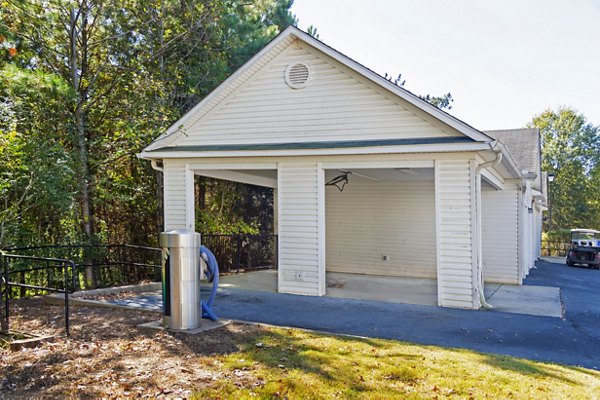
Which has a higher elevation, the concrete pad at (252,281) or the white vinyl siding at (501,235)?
the white vinyl siding at (501,235)

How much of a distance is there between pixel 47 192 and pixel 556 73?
71.9ft

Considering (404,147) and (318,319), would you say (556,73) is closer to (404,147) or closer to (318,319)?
(404,147)

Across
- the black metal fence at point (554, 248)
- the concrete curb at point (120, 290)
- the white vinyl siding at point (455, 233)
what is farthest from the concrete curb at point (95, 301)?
the black metal fence at point (554, 248)

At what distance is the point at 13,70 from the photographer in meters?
7.18

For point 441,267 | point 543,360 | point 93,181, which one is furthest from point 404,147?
point 93,181

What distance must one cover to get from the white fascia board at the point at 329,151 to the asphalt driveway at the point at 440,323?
275 cm

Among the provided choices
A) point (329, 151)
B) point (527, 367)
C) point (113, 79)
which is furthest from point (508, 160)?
point (113, 79)

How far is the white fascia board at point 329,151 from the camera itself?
7984 millimetres

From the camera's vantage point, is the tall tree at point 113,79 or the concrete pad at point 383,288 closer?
the concrete pad at point 383,288

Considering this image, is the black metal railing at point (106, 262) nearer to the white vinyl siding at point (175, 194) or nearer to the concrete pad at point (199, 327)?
the white vinyl siding at point (175, 194)

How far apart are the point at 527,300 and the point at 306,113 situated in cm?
580

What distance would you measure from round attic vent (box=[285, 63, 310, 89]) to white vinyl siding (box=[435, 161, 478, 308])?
3148mm

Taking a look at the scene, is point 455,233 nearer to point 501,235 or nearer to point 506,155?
point 506,155

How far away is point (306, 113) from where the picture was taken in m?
9.47
